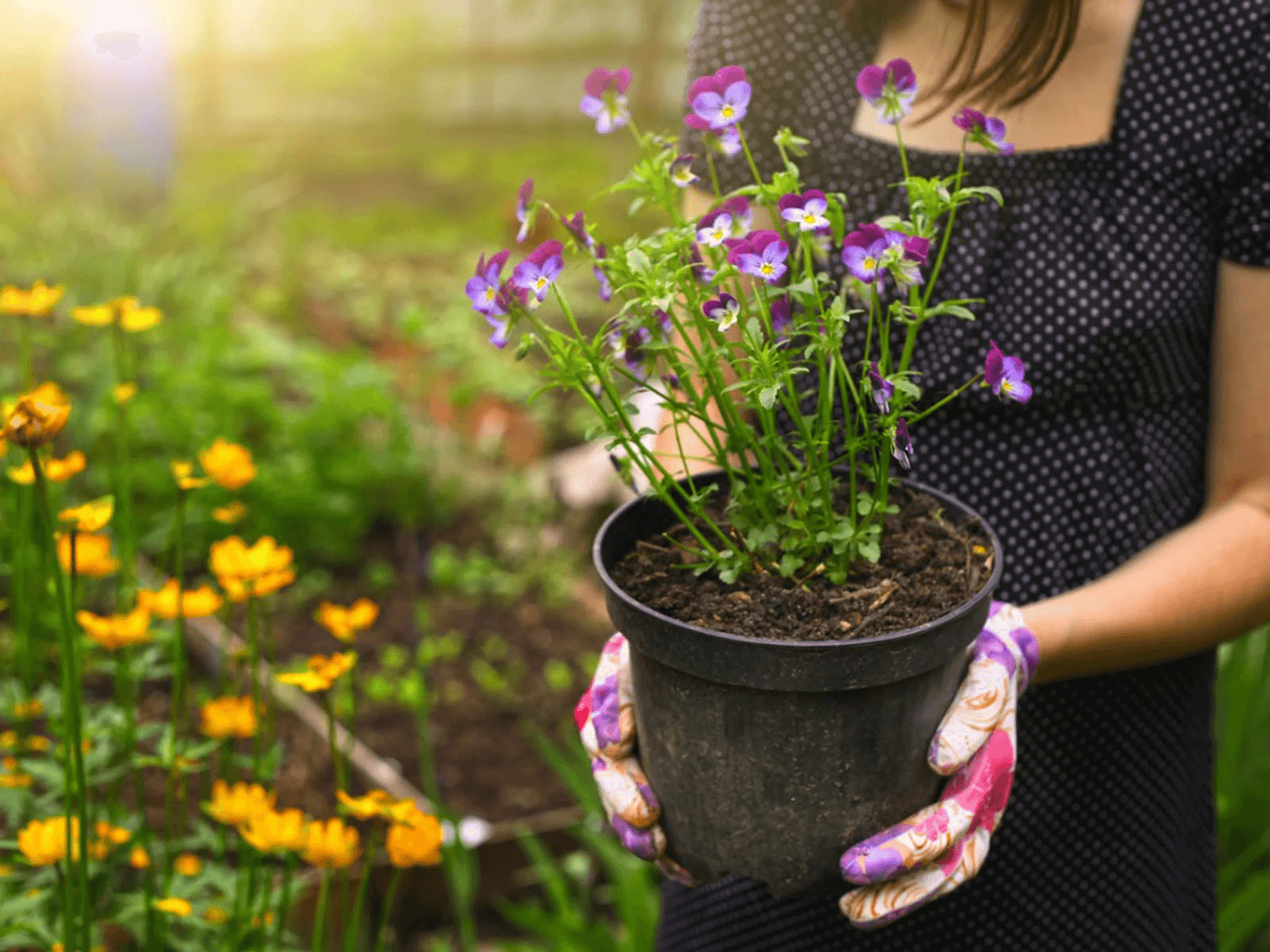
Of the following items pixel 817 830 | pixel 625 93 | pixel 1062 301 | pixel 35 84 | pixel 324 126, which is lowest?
pixel 324 126

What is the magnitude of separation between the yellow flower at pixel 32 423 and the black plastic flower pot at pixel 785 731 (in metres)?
0.39

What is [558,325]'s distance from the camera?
14.6 feet

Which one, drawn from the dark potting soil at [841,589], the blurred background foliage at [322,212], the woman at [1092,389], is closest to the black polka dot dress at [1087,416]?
the woman at [1092,389]

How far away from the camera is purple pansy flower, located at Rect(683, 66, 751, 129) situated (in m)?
0.88

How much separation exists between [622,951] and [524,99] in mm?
7367

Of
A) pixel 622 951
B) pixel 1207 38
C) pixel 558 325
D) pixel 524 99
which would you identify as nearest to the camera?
pixel 1207 38

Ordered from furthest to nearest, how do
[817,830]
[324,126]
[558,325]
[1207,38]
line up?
[324,126], [558,325], [1207,38], [817,830]

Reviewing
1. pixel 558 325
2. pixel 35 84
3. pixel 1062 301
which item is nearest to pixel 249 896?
pixel 1062 301

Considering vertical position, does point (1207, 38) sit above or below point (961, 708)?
above

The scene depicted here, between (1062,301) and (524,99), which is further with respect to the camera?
(524,99)

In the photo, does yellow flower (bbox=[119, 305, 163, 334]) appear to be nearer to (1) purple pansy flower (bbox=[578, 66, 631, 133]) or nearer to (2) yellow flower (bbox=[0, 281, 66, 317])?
(2) yellow flower (bbox=[0, 281, 66, 317])

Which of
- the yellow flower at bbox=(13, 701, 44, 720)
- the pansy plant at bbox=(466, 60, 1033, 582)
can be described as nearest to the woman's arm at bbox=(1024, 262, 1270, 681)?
the pansy plant at bbox=(466, 60, 1033, 582)

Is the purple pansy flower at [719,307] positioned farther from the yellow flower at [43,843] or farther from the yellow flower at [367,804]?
the yellow flower at [43,843]

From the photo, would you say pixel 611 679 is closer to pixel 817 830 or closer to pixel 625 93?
pixel 817 830
